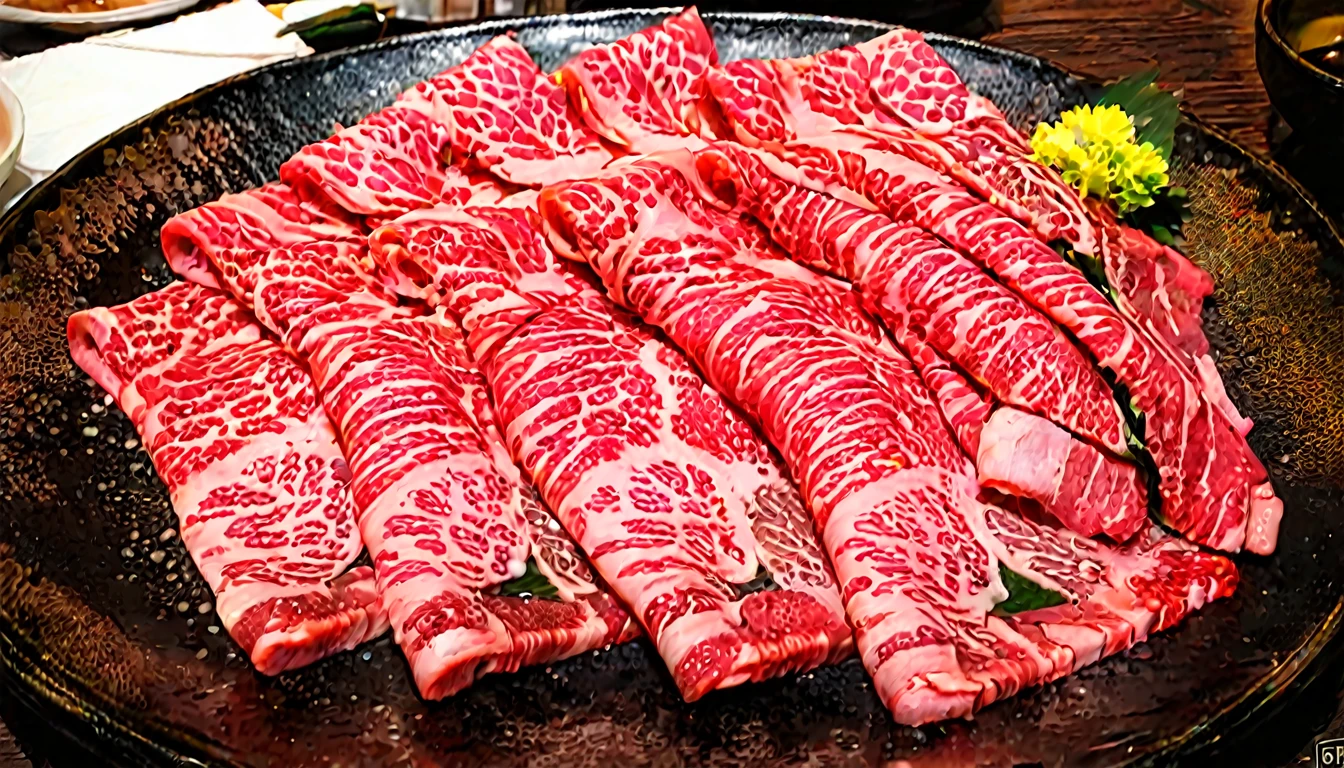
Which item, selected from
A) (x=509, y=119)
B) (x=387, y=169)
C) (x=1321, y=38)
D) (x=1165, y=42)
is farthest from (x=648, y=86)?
(x=1165, y=42)

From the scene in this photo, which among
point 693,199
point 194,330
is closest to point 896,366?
point 693,199

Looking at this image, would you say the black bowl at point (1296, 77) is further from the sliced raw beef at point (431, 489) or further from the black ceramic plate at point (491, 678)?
the sliced raw beef at point (431, 489)

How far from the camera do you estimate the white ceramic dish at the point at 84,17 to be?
11.4ft

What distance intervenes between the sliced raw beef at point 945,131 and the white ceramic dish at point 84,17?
82.7 inches

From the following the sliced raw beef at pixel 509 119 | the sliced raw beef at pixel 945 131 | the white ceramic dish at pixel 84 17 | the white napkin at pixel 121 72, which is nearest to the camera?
the sliced raw beef at pixel 945 131

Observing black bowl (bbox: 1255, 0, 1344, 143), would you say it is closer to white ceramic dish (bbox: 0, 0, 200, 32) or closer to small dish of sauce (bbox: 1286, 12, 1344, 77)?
small dish of sauce (bbox: 1286, 12, 1344, 77)

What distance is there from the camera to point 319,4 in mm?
3477

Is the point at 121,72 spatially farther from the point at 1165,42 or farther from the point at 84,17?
the point at 1165,42

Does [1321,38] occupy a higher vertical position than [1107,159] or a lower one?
higher

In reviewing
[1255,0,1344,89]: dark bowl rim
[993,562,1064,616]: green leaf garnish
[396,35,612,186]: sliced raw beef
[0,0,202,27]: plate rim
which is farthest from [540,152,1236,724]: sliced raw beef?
[0,0,202,27]: plate rim

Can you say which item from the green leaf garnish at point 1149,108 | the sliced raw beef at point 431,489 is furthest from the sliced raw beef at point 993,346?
the green leaf garnish at point 1149,108

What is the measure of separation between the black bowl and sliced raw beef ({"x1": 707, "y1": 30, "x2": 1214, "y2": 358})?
0.64 meters

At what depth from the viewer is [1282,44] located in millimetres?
2807

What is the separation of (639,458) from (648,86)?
1.22 m
